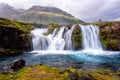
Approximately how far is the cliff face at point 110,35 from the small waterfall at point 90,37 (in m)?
1.63

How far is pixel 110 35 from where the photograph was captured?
66500 mm

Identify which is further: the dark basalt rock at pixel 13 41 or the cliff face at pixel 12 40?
the cliff face at pixel 12 40

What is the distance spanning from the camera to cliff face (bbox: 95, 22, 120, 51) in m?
64.2

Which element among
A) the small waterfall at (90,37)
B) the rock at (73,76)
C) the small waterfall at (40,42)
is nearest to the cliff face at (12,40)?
the small waterfall at (40,42)

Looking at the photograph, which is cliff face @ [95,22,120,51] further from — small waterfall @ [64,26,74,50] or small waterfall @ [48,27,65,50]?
small waterfall @ [48,27,65,50]

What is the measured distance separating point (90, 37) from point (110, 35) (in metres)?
6.30

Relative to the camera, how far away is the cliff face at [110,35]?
6419 cm

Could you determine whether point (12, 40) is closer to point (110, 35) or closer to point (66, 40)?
point (66, 40)

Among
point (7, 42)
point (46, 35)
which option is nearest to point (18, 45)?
point (7, 42)

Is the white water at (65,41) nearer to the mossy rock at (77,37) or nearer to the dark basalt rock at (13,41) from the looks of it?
the mossy rock at (77,37)

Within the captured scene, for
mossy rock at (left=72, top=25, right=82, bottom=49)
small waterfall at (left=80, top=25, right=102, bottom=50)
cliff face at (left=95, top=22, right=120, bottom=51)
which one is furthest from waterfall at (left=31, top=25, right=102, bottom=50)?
cliff face at (left=95, top=22, right=120, bottom=51)

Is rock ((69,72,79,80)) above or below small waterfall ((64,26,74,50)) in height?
below

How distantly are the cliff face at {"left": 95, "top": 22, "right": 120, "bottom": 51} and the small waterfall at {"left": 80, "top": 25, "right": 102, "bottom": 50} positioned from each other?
163 centimetres

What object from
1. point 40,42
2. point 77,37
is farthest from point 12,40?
point 77,37
